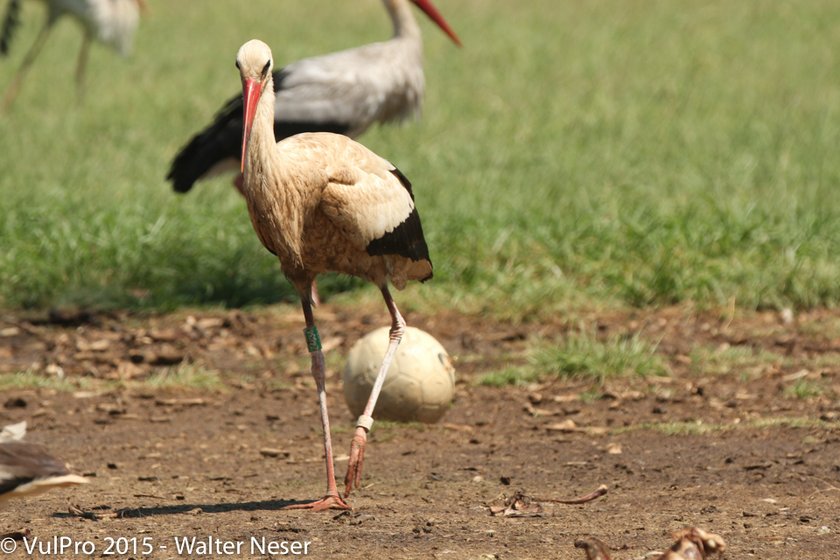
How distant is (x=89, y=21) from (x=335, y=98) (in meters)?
6.25

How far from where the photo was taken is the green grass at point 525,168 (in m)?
→ 8.38

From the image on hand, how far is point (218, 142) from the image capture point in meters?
8.61

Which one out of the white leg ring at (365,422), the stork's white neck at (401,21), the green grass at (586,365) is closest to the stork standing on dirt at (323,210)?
the white leg ring at (365,422)

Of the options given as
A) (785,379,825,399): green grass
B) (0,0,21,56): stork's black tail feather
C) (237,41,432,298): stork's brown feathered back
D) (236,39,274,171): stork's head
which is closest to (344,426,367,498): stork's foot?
(237,41,432,298): stork's brown feathered back

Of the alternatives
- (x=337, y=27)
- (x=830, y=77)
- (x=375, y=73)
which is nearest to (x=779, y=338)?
(x=375, y=73)

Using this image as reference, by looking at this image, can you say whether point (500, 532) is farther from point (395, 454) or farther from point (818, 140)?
point (818, 140)

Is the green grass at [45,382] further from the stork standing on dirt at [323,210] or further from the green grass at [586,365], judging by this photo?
the stork standing on dirt at [323,210]

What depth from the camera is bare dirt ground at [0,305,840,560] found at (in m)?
4.37

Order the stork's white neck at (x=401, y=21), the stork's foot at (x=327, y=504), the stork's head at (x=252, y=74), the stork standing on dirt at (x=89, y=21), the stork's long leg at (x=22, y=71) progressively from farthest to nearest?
the stork standing on dirt at (x=89, y=21), the stork's long leg at (x=22, y=71), the stork's white neck at (x=401, y=21), the stork's head at (x=252, y=74), the stork's foot at (x=327, y=504)

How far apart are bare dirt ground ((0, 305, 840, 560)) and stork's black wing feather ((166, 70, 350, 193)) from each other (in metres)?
1.07

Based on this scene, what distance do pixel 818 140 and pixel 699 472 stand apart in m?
7.05

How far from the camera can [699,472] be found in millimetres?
5270

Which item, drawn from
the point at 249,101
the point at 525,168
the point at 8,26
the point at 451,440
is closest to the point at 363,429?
Answer: the point at 451,440

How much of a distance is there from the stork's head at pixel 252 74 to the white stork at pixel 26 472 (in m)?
1.40
